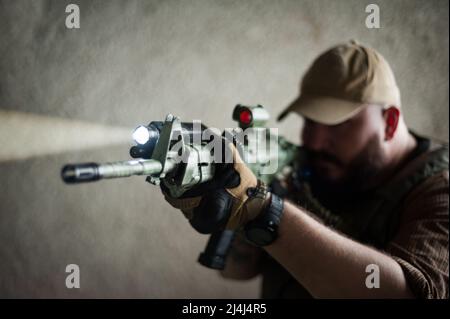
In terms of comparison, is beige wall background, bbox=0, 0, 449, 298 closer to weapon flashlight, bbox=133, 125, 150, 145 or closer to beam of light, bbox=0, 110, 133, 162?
beam of light, bbox=0, 110, 133, 162

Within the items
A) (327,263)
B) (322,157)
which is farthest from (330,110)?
(327,263)

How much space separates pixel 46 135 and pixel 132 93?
234 millimetres

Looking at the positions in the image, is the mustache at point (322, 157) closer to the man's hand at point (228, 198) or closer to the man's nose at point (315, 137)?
the man's nose at point (315, 137)

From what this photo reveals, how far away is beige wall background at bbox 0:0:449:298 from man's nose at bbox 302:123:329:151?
0.71 feet

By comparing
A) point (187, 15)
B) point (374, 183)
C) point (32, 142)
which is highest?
point (187, 15)

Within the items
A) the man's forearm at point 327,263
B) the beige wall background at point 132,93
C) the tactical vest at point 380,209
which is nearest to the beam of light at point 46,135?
the beige wall background at point 132,93

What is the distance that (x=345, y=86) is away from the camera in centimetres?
115

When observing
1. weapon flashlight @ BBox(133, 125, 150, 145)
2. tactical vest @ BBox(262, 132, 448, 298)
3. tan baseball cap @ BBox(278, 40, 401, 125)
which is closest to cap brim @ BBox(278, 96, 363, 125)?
tan baseball cap @ BBox(278, 40, 401, 125)

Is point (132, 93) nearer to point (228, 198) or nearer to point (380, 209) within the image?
point (228, 198)

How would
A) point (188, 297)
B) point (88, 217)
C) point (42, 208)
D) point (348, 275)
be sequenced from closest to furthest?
1. point (348, 275)
2. point (42, 208)
3. point (88, 217)
4. point (188, 297)
